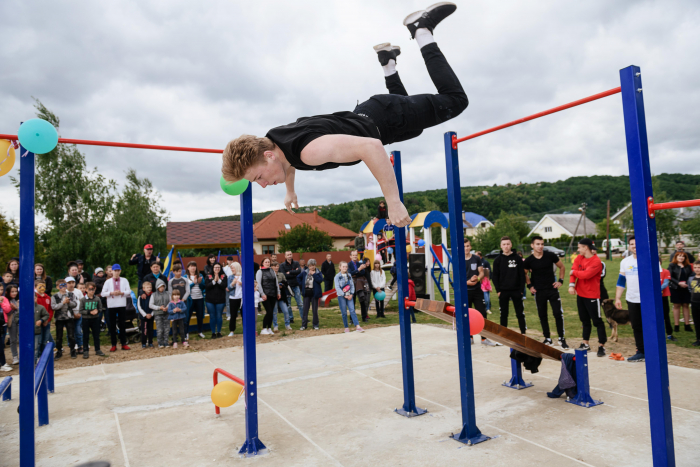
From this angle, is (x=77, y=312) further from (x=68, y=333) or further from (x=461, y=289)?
(x=461, y=289)

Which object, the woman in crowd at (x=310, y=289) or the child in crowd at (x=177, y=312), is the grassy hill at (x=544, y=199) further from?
the child in crowd at (x=177, y=312)

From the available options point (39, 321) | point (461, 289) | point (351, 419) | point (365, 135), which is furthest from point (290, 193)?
point (39, 321)

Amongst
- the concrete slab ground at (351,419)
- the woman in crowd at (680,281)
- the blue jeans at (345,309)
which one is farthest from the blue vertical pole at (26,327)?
the woman in crowd at (680,281)

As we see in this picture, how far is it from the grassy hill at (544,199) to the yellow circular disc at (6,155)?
51394 millimetres

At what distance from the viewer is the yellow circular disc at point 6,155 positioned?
8.82 feet

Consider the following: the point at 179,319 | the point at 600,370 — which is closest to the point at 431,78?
the point at 600,370

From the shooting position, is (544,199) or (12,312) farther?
(544,199)

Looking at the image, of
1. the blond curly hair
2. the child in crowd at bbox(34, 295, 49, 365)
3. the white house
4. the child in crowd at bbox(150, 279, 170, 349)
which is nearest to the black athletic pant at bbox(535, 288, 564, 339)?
the blond curly hair

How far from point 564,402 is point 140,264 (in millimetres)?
7272

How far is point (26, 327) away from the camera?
260cm

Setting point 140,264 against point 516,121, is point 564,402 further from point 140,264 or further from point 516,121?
point 140,264

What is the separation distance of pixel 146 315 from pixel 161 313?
0.24m

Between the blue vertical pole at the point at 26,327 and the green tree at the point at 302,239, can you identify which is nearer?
the blue vertical pole at the point at 26,327

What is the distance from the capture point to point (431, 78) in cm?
236
